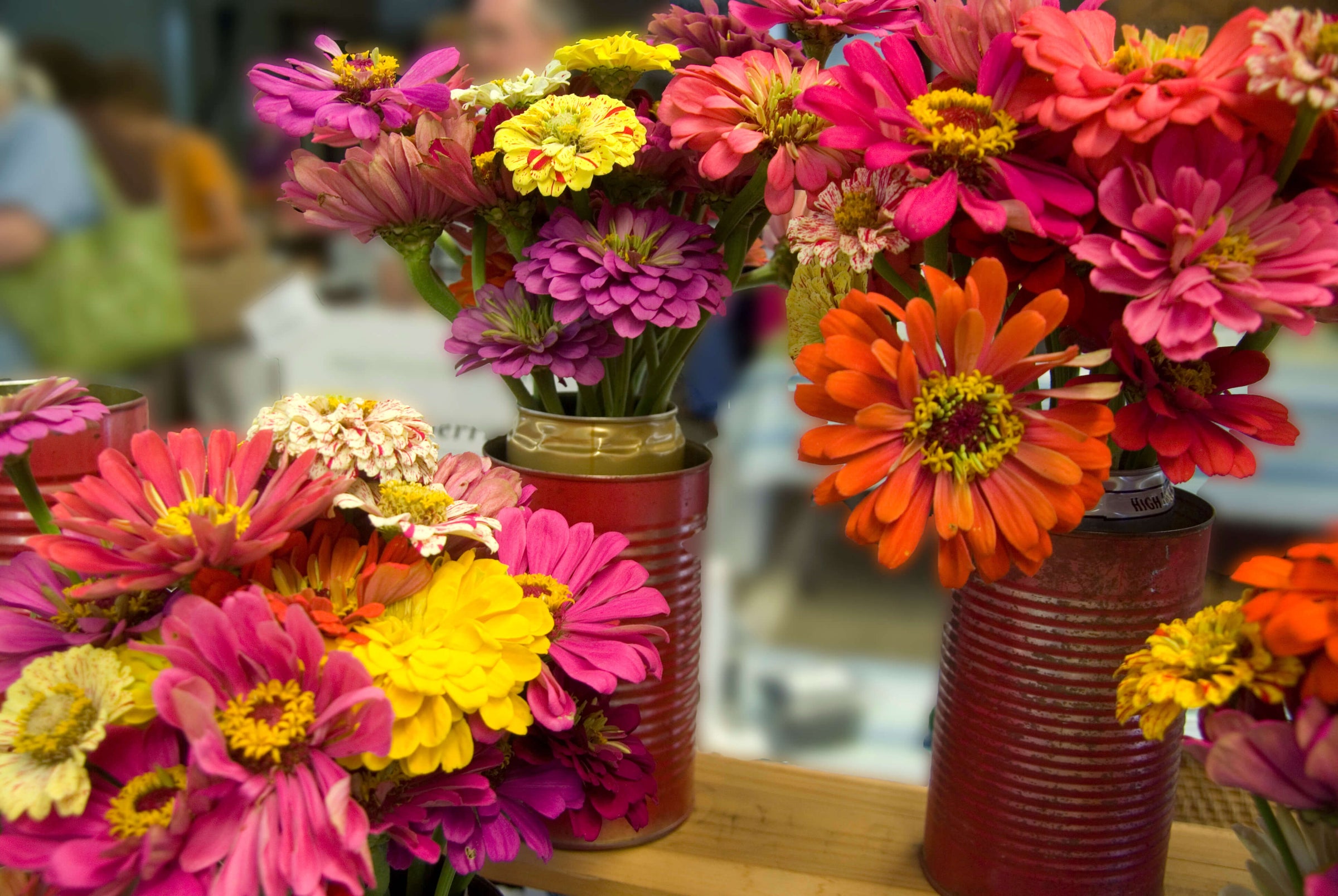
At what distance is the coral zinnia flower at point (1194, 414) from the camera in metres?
0.38

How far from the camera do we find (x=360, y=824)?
1.02 feet

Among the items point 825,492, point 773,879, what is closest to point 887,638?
point 773,879

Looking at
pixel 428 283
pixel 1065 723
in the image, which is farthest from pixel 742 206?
pixel 1065 723

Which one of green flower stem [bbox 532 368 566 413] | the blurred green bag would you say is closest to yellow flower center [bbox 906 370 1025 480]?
green flower stem [bbox 532 368 566 413]

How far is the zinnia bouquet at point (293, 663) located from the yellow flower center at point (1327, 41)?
292 mm

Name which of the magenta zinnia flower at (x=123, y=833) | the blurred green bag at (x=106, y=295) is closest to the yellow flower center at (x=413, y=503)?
the magenta zinnia flower at (x=123, y=833)

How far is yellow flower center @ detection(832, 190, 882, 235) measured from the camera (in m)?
0.43

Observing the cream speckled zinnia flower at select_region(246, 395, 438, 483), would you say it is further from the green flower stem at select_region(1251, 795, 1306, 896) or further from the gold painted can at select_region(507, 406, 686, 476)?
the green flower stem at select_region(1251, 795, 1306, 896)

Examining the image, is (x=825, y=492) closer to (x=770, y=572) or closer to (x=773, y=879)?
(x=773, y=879)

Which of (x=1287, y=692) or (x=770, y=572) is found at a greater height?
(x=1287, y=692)

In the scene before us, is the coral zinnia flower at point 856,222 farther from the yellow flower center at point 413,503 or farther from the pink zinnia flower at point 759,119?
the yellow flower center at point 413,503

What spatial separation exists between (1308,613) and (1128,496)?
0.15 m

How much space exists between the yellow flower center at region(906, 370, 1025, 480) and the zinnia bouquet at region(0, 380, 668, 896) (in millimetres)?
124

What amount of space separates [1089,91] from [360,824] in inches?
13.2
